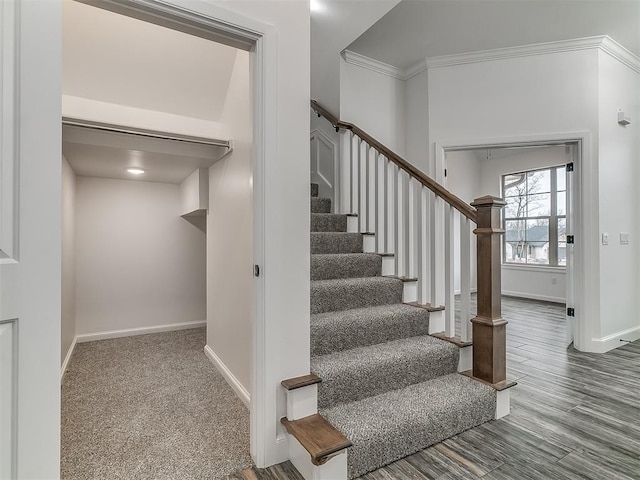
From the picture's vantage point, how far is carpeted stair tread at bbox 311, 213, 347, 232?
122 inches

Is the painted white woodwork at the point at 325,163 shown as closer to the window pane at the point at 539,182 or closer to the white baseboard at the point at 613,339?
the white baseboard at the point at 613,339

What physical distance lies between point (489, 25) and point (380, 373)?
9.95 feet

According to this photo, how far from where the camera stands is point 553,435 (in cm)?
176

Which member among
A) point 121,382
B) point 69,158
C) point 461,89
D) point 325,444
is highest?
point 461,89

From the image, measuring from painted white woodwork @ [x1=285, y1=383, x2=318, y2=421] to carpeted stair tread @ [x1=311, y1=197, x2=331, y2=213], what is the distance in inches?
82.1

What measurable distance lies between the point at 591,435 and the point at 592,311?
1733mm

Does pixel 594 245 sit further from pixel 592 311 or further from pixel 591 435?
pixel 591 435

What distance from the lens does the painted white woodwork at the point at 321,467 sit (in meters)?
1.37

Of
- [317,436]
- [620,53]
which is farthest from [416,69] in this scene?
[317,436]

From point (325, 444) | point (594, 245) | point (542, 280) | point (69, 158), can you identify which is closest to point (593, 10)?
point (594, 245)

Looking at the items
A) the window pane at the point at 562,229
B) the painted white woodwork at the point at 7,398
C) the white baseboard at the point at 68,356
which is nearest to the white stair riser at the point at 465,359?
the painted white woodwork at the point at 7,398

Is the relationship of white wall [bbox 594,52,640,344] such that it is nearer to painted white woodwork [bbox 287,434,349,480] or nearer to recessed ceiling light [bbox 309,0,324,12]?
recessed ceiling light [bbox 309,0,324,12]

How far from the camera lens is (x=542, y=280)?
549 cm

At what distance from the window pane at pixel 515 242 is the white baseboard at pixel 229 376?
5492 mm
